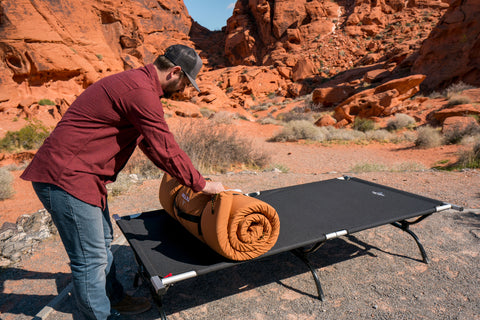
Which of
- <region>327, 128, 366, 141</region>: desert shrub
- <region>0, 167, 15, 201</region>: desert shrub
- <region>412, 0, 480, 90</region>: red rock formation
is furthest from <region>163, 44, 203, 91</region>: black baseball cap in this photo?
<region>412, 0, 480, 90</region>: red rock formation

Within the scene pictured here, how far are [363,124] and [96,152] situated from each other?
1363 centimetres

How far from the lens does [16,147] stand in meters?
9.12

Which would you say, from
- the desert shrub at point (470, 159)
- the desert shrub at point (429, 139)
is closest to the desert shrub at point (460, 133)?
the desert shrub at point (429, 139)

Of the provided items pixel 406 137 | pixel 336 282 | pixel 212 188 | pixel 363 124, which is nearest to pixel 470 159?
pixel 406 137

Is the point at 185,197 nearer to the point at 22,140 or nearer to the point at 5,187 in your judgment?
the point at 5,187

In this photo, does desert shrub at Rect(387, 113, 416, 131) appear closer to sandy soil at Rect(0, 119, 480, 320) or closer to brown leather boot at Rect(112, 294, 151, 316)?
sandy soil at Rect(0, 119, 480, 320)

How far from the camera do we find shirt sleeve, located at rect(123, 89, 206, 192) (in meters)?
1.43

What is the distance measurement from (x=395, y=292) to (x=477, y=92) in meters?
15.0

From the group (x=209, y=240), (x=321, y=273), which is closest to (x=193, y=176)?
(x=209, y=240)

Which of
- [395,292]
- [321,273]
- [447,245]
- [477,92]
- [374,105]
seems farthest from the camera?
[374,105]

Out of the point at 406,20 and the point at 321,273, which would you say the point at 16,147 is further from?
the point at 406,20

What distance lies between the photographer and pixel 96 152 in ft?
4.99

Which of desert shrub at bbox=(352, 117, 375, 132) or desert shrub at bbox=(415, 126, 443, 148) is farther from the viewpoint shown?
desert shrub at bbox=(352, 117, 375, 132)

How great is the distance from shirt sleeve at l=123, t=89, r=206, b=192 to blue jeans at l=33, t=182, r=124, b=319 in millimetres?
473
